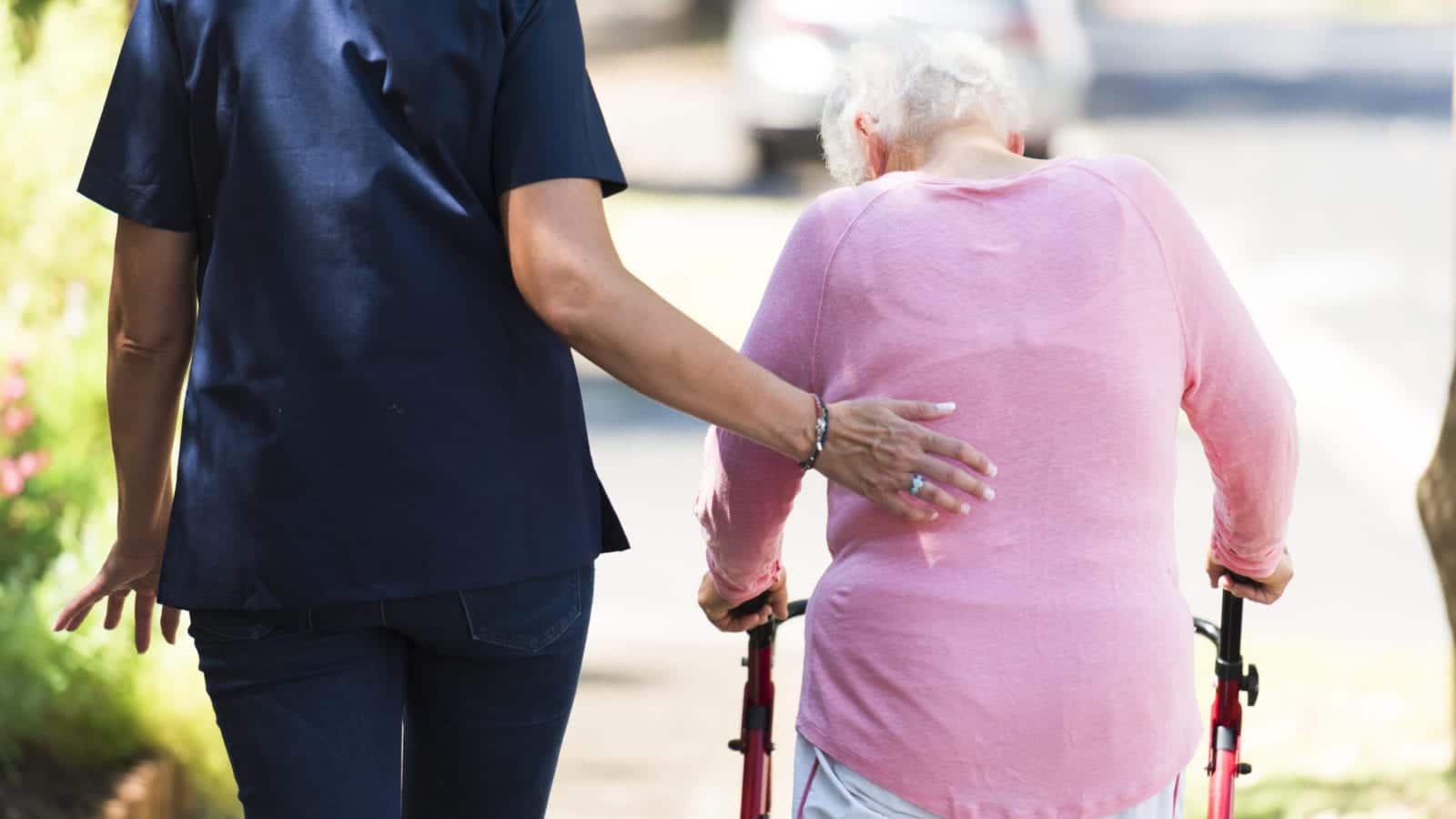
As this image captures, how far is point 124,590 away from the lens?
9.62 ft

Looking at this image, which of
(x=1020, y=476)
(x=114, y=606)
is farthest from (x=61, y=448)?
(x=1020, y=476)

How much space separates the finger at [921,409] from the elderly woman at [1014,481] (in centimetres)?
2

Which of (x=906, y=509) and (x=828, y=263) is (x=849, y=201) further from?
(x=906, y=509)

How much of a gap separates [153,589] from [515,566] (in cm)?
76

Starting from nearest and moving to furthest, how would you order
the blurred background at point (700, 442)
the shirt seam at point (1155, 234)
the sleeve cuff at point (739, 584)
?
1. the shirt seam at point (1155, 234)
2. the sleeve cuff at point (739, 584)
3. the blurred background at point (700, 442)

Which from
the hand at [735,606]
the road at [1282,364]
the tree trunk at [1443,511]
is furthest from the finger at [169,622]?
the tree trunk at [1443,511]

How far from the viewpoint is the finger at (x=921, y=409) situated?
2594 mm

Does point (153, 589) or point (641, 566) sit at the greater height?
point (153, 589)

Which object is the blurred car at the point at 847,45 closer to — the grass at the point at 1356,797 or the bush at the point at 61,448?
the bush at the point at 61,448

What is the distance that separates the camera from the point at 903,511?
2613mm

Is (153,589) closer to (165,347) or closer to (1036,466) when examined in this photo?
(165,347)

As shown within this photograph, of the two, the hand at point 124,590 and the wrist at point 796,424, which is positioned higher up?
the wrist at point 796,424

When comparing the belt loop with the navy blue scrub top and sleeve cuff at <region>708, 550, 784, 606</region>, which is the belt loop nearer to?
the navy blue scrub top

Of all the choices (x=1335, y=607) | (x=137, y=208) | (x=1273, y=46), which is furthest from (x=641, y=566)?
(x=1273, y=46)
